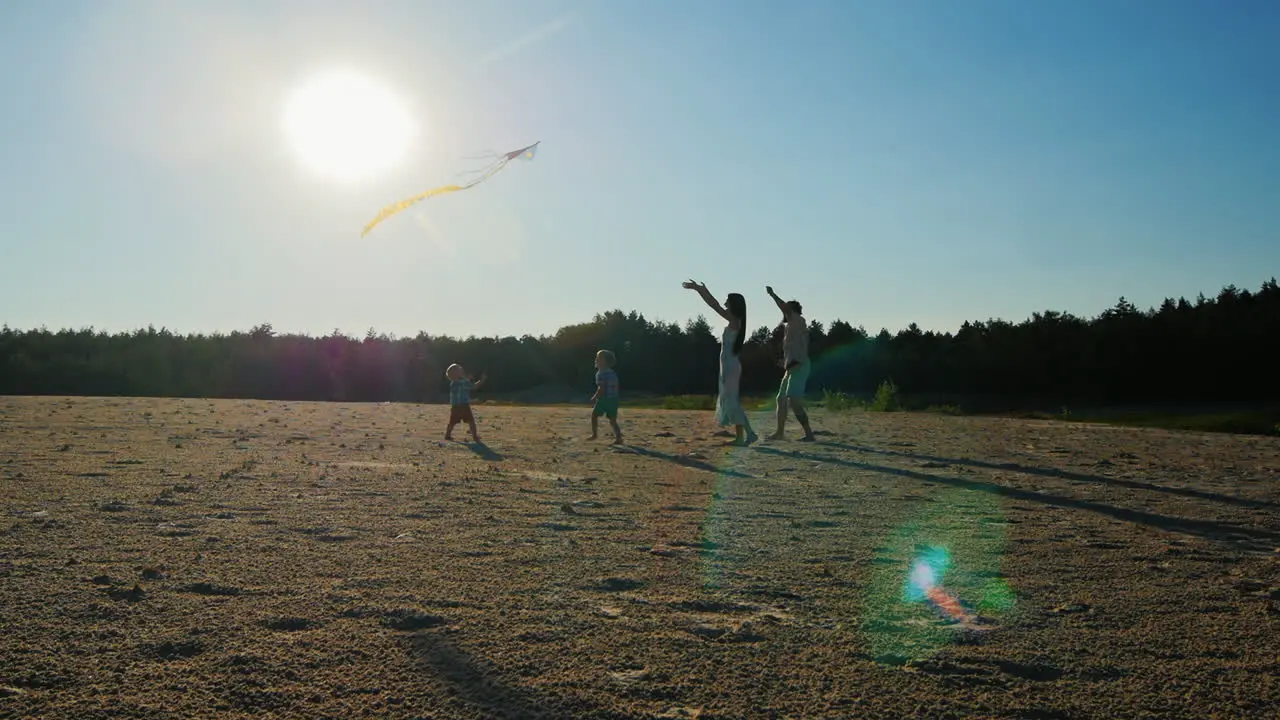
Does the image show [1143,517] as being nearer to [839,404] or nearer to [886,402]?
[886,402]

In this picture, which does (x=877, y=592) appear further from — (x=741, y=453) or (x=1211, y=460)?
(x=1211, y=460)

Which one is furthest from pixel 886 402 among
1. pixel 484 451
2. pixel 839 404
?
pixel 484 451

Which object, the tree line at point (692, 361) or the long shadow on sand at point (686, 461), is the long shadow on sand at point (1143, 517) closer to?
the long shadow on sand at point (686, 461)

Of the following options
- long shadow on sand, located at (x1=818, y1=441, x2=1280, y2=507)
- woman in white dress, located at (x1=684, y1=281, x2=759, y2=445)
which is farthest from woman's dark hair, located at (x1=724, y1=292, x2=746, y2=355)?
long shadow on sand, located at (x1=818, y1=441, x2=1280, y2=507)

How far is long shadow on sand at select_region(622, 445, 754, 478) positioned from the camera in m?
8.95

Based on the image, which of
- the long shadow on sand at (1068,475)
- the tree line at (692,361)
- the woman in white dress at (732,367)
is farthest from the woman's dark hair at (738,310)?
the tree line at (692,361)

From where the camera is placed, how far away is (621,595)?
13.0ft

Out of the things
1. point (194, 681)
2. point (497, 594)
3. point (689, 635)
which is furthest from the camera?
point (497, 594)

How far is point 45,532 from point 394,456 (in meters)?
5.16

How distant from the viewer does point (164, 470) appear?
8039mm

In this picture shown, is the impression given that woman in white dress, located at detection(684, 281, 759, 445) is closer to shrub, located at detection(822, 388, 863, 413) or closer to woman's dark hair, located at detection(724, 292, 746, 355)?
woman's dark hair, located at detection(724, 292, 746, 355)

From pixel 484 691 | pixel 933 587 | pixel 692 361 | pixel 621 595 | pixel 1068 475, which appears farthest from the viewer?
pixel 692 361

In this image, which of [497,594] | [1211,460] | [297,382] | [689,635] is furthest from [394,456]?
[297,382]

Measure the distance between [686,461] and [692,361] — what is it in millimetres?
36283
